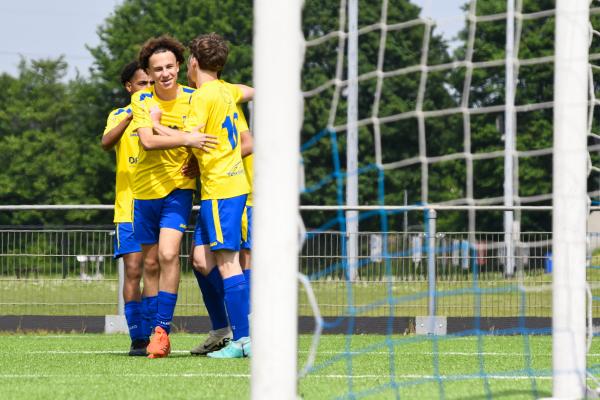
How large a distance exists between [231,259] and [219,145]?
65 cm

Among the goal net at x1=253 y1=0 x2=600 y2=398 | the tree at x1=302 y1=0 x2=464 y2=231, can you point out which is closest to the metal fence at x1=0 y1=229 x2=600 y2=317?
the goal net at x1=253 y1=0 x2=600 y2=398

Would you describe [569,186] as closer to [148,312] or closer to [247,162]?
[247,162]

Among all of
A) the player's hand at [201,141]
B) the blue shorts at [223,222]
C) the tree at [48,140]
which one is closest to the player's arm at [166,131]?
the player's hand at [201,141]

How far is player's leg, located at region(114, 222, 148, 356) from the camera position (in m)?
7.74

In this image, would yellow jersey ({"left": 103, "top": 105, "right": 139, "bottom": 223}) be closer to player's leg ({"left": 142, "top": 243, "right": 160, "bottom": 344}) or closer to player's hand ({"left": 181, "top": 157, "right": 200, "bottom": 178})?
player's leg ({"left": 142, "top": 243, "right": 160, "bottom": 344})

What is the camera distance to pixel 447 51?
5975 cm

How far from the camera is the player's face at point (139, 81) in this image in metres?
8.14

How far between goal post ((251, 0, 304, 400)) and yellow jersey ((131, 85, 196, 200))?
353 cm

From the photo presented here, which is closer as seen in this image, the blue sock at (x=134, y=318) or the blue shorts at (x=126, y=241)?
the blue sock at (x=134, y=318)

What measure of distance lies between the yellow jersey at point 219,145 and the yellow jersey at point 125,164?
Answer: 93cm

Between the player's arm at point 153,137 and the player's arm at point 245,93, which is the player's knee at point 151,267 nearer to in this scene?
the player's arm at point 153,137

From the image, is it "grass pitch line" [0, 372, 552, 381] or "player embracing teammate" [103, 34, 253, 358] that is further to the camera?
"player embracing teammate" [103, 34, 253, 358]

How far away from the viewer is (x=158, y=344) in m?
7.16

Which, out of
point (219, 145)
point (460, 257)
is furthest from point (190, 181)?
point (460, 257)
